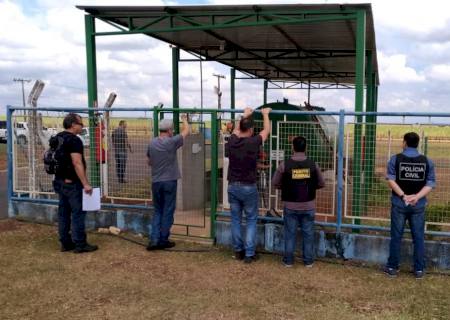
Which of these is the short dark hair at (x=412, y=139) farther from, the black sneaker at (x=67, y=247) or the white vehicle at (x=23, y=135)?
the white vehicle at (x=23, y=135)

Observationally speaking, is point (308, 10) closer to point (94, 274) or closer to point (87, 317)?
point (94, 274)

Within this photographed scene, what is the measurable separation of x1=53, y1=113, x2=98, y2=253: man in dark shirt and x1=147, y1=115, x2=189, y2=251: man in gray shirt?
2.96 feet

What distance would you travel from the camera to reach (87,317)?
14.4 feet

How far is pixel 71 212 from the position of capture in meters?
6.35

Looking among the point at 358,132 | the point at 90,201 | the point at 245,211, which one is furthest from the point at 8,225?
the point at 358,132

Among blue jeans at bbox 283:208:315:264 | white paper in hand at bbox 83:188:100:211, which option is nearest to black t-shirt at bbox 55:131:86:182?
white paper in hand at bbox 83:188:100:211

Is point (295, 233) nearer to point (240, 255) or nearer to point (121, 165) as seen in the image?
point (240, 255)

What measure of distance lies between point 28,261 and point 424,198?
5.09m

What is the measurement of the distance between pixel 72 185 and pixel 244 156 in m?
2.43

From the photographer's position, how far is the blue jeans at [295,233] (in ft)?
18.9

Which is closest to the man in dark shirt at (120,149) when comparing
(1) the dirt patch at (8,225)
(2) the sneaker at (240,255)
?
(1) the dirt patch at (8,225)

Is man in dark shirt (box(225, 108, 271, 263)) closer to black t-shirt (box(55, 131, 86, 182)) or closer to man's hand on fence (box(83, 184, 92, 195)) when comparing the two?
man's hand on fence (box(83, 184, 92, 195))

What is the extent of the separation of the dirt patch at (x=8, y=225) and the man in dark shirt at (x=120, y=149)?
1988 mm

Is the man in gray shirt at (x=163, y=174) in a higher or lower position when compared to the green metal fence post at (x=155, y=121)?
lower
